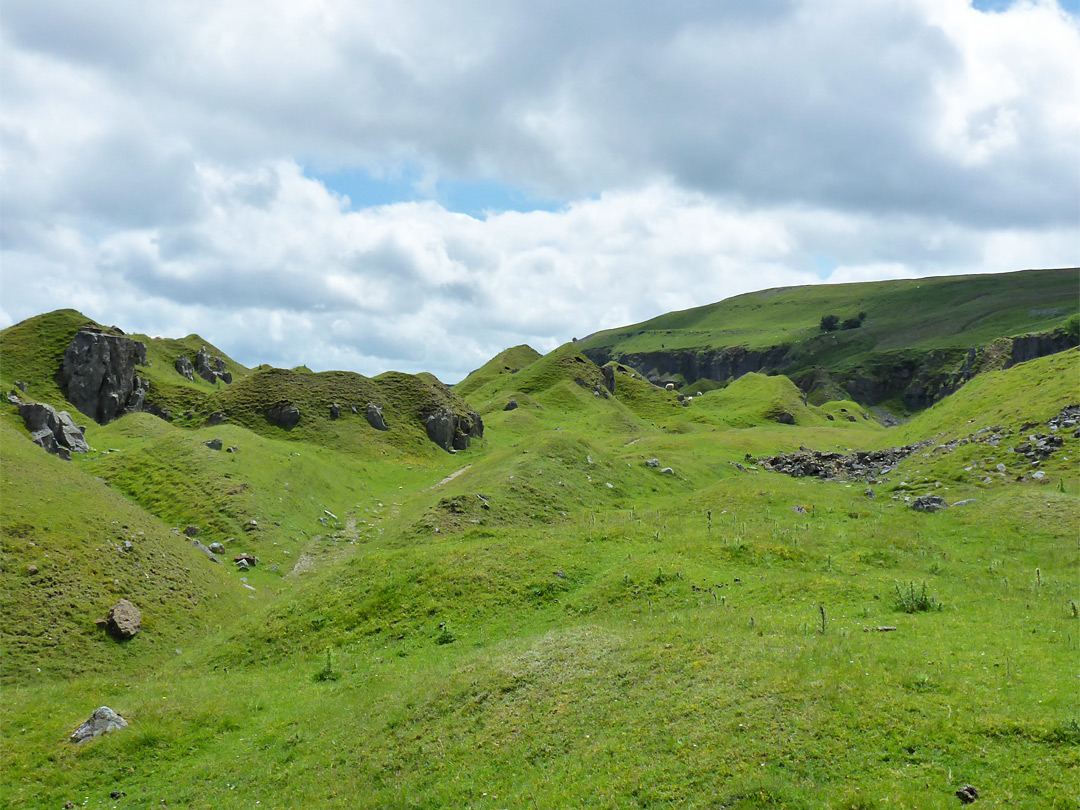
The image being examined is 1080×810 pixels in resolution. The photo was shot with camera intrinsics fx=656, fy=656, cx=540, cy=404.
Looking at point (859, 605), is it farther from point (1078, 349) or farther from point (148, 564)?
point (1078, 349)

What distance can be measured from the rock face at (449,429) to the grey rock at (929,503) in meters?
59.0

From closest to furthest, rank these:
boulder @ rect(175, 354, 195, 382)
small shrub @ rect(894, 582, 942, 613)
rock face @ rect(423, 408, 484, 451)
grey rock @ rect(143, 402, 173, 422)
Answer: small shrub @ rect(894, 582, 942, 613)
grey rock @ rect(143, 402, 173, 422)
rock face @ rect(423, 408, 484, 451)
boulder @ rect(175, 354, 195, 382)

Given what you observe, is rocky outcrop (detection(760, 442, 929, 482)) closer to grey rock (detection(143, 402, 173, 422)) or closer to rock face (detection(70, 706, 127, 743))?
rock face (detection(70, 706, 127, 743))

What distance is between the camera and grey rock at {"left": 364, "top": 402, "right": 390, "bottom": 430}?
8500 centimetres

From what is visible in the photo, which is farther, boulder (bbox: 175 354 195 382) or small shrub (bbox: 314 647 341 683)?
boulder (bbox: 175 354 195 382)

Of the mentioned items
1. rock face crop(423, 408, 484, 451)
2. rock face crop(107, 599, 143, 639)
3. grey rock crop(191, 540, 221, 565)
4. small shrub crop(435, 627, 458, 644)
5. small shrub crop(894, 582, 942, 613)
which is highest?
rock face crop(423, 408, 484, 451)

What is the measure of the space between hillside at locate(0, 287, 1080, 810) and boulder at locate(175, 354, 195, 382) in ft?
231

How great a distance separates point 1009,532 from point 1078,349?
3787 centimetres

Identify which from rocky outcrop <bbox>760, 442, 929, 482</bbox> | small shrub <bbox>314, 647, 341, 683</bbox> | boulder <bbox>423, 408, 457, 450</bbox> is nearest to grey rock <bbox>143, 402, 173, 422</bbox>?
boulder <bbox>423, 408, 457, 450</bbox>

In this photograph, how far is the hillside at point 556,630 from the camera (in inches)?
571

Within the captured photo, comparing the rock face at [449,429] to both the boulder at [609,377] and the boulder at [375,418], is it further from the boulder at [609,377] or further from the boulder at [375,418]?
the boulder at [609,377]

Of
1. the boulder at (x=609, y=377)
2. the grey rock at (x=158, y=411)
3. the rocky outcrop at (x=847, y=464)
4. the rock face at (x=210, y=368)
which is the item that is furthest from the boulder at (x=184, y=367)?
the rocky outcrop at (x=847, y=464)

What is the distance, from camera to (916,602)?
74.6ft

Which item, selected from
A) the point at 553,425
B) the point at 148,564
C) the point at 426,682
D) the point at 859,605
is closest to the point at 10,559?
the point at 148,564
